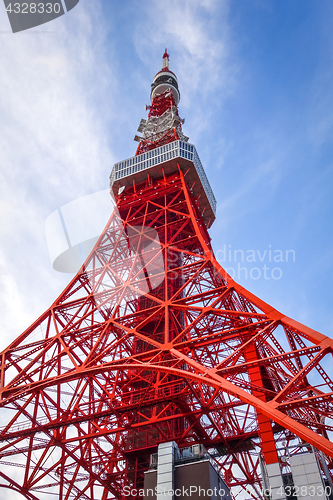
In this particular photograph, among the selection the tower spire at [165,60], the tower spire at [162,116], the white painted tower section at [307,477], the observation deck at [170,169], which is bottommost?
the white painted tower section at [307,477]

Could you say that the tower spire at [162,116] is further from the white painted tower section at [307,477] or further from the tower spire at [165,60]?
the white painted tower section at [307,477]

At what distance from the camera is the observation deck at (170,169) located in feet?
98.5

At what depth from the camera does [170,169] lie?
30.3m

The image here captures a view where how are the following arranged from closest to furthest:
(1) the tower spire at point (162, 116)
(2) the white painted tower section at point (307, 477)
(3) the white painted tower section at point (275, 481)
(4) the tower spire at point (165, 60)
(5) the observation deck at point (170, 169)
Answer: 1. (2) the white painted tower section at point (307, 477)
2. (3) the white painted tower section at point (275, 481)
3. (5) the observation deck at point (170, 169)
4. (1) the tower spire at point (162, 116)
5. (4) the tower spire at point (165, 60)

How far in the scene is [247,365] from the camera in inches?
517

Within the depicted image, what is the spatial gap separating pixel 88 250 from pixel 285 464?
17521 millimetres

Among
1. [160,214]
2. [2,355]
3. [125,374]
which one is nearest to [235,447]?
[125,374]

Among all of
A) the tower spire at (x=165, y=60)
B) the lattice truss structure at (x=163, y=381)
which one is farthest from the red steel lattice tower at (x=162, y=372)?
the tower spire at (x=165, y=60)

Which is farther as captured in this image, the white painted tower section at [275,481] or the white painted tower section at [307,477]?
the white painted tower section at [275,481]

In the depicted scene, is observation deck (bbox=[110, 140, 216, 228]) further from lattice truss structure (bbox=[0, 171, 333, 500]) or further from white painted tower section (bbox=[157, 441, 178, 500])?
white painted tower section (bbox=[157, 441, 178, 500])

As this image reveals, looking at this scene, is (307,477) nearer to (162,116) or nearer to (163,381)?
(163,381)

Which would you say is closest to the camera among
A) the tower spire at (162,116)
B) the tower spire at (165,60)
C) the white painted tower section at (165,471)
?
the white painted tower section at (165,471)

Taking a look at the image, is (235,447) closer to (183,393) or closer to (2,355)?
(183,393)

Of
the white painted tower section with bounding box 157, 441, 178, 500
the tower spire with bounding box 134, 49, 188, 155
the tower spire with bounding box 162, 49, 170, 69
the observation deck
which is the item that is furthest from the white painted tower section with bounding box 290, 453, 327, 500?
the tower spire with bounding box 162, 49, 170, 69
